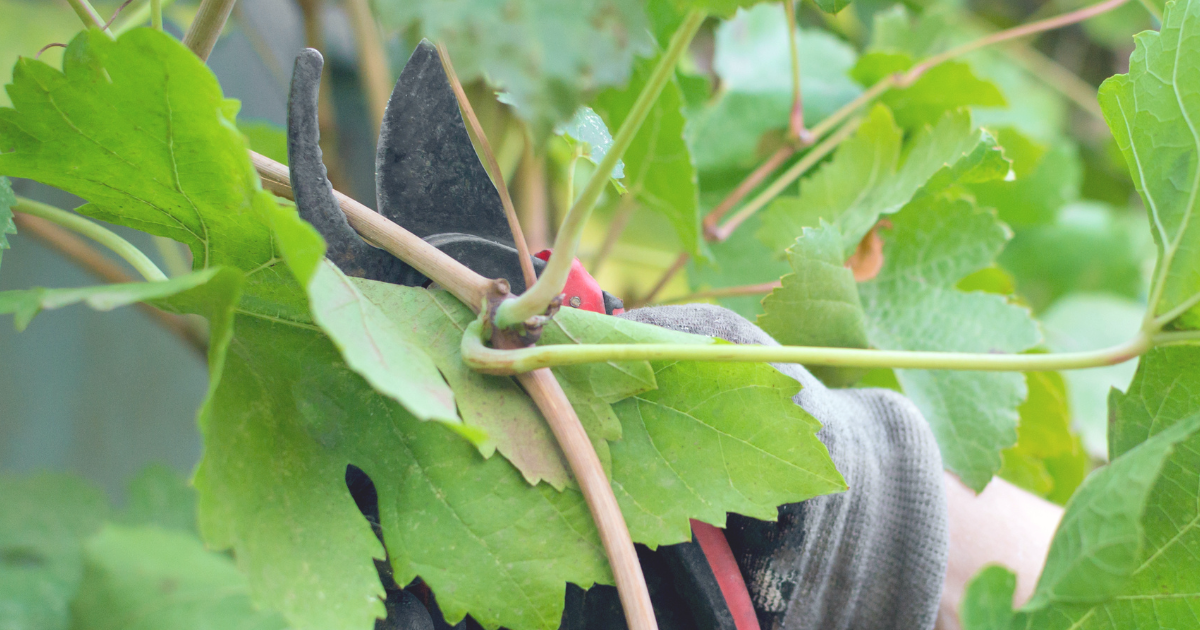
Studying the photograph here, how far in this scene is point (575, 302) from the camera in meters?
0.23

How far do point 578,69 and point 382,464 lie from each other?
127 millimetres

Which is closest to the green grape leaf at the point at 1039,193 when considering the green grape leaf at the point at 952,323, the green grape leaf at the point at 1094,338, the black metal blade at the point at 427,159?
the green grape leaf at the point at 1094,338

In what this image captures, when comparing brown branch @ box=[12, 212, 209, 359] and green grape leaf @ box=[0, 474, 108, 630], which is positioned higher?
brown branch @ box=[12, 212, 209, 359]

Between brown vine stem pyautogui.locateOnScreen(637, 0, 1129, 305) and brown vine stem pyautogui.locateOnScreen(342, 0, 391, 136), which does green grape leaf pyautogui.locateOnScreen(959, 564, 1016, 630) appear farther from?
brown vine stem pyautogui.locateOnScreen(342, 0, 391, 136)

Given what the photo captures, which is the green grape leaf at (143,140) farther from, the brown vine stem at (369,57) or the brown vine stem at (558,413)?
the brown vine stem at (369,57)

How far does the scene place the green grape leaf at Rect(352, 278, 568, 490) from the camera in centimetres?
20

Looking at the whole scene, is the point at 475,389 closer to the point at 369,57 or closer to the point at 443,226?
the point at 443,226

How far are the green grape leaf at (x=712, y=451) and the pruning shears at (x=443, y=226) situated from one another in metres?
0.02

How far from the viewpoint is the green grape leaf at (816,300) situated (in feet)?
0.89

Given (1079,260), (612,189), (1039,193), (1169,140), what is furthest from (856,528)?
(1079,260)

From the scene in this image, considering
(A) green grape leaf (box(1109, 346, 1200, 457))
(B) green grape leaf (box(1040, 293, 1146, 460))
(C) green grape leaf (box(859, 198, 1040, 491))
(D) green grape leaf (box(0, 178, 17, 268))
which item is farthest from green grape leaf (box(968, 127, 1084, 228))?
(D) green grape leaf (box(0, 178, 17, 268))

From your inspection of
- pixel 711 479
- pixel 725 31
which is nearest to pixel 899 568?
pixel 711 479

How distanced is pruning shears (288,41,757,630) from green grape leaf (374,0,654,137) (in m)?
0.09

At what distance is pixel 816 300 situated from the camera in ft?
0.91
